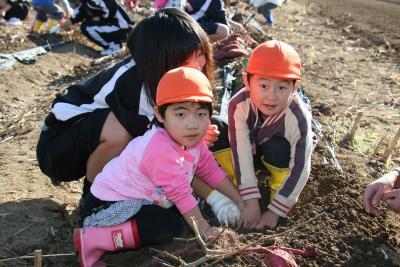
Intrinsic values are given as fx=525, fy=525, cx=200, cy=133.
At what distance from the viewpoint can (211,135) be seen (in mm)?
2828

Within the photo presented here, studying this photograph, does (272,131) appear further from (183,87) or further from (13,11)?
(13,11)

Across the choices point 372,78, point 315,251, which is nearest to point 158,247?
point 315,251

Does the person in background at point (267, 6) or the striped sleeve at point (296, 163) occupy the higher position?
the striped sleeve at point (296, 163)

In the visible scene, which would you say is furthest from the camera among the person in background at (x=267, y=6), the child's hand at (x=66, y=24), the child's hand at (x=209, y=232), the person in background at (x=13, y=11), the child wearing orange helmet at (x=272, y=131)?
the person in background at (x=267, y=6)

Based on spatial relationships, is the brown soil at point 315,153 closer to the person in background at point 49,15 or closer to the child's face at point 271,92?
the person in background at point 49,15

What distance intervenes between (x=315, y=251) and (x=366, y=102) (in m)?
3.05

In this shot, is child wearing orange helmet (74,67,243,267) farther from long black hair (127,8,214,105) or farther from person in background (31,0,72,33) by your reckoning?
person in background (31,0,72,33)

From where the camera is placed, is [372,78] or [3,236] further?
[372,78]

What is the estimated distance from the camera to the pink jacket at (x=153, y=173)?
7.73 feet

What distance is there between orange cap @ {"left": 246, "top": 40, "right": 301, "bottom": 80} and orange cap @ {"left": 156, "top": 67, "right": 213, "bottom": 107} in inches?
12.7

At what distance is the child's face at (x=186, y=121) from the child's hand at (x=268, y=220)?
1.77 feet

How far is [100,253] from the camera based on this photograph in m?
2.47

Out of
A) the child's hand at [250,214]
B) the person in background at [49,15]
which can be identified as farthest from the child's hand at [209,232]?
the person in background at [49,15]

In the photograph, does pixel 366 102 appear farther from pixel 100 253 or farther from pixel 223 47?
pixel 100 253
